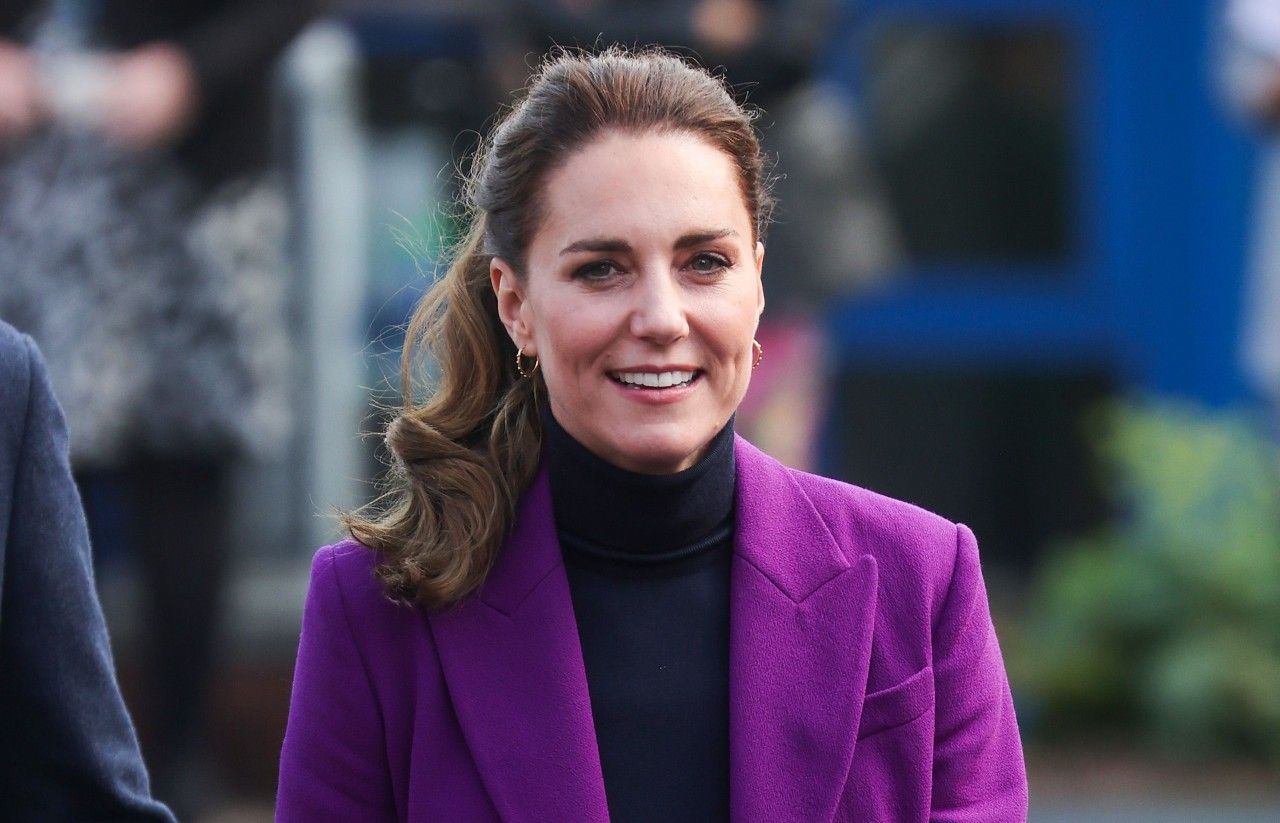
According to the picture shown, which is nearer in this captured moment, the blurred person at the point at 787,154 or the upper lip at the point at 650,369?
the upper lip at the point at 650,369

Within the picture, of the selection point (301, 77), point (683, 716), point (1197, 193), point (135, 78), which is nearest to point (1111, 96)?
point (1197, 193)

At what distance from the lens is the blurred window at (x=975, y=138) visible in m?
7.29

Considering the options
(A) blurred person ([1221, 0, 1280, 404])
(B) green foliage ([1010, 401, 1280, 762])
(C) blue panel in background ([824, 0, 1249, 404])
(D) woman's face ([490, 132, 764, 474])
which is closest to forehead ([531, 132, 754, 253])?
(D) woman's face ([490, 132, 764, 474])

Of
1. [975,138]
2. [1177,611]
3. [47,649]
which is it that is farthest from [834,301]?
[47,649]

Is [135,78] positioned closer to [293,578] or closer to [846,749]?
[293,578]

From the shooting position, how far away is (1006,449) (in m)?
7.43

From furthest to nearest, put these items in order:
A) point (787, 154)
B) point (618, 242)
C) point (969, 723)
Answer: point (787, 154), point (969, 723), point (618, 242)

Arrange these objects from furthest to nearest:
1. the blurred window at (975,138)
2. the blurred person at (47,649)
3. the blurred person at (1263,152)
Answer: the blurred window at (975,138) → the blurred person at (1263,152) → the blurred person at (47,649)

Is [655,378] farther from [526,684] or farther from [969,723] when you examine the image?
[969,723]

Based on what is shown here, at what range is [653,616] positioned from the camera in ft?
9.39

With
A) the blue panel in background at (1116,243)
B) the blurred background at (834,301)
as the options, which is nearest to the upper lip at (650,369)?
the blurred background at (834,301)

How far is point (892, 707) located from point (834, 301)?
2812 mm

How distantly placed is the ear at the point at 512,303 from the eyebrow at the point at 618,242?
15cm

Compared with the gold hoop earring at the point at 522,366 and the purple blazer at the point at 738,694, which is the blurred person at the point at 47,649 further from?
the gold hoop earring at the point at 522,366
